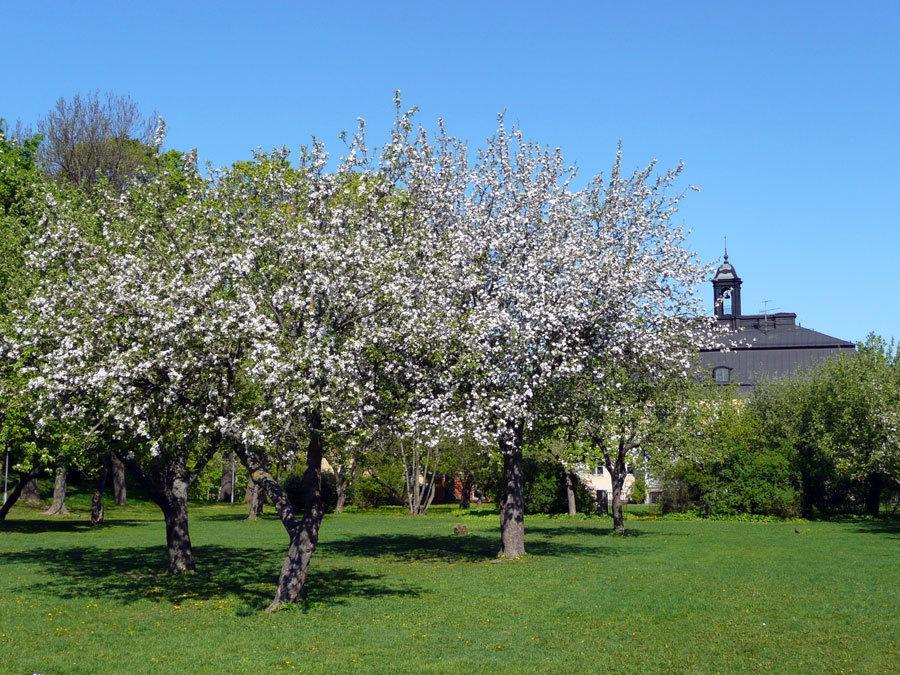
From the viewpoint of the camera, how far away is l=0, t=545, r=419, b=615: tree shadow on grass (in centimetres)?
2173

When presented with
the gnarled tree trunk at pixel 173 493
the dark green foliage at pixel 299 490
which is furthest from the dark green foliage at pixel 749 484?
the gnarled tree trunk at pixel 173 493

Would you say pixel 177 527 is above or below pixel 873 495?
below

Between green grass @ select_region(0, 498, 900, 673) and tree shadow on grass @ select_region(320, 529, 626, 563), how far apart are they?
0.16 meters

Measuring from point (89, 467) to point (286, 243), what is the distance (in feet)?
65.4

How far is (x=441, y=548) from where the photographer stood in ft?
118

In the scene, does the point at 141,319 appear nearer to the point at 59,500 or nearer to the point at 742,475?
the point at 59,500

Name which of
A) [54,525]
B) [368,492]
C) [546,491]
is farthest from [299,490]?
[54,525]

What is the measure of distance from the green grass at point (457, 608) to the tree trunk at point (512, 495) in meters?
1.01

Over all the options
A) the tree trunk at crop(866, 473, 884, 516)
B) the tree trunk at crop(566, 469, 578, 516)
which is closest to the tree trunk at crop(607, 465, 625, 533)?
the tree trunk at crop(566, 469, 578, 516)

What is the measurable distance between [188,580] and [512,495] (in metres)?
10.6

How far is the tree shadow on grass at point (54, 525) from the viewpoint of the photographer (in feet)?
144

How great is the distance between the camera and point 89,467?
34688mm

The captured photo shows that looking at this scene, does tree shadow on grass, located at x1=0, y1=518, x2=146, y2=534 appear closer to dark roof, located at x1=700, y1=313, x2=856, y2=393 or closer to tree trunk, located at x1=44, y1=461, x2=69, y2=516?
tree trunk, located at x1=44, y1=461, x2=69, y2=516

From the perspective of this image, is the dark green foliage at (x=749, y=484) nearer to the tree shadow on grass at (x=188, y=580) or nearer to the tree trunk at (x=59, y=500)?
the tree shadow on grass at (x=188, y=580)
